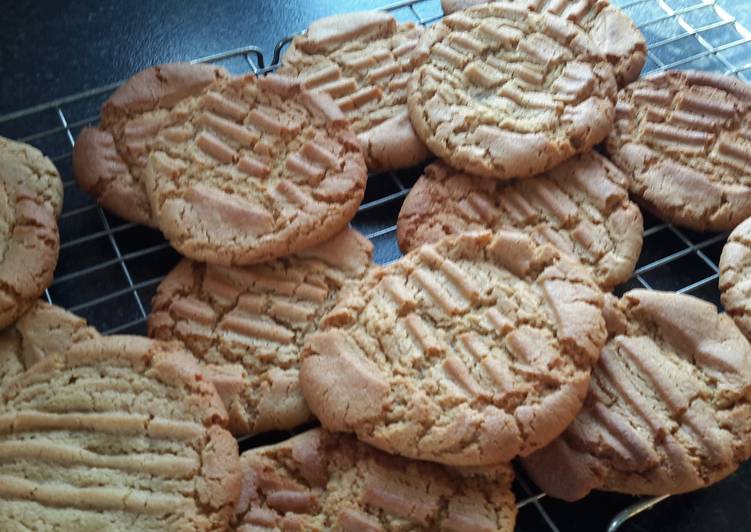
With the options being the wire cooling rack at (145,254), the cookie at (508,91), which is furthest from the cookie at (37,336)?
the cookie at (508,91)

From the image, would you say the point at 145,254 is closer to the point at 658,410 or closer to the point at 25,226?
the point at 25,226

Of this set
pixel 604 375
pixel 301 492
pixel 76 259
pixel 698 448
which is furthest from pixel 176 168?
pixel 698 448

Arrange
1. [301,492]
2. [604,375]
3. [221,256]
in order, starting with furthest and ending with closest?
[221,256] → [604,375] → [301,492]

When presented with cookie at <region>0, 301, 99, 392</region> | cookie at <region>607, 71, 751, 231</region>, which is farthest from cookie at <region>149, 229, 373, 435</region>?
cookie at <region>607, 71, 751, 231</region>

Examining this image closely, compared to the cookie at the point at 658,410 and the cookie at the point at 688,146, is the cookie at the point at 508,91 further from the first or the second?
the cookie at the point at 658,410

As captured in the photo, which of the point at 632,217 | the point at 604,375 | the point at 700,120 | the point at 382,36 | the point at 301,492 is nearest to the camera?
the point at 301,492

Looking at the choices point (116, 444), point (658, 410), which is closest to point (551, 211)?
point (658, 410)

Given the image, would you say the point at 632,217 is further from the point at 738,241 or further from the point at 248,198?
the point at 248,198
